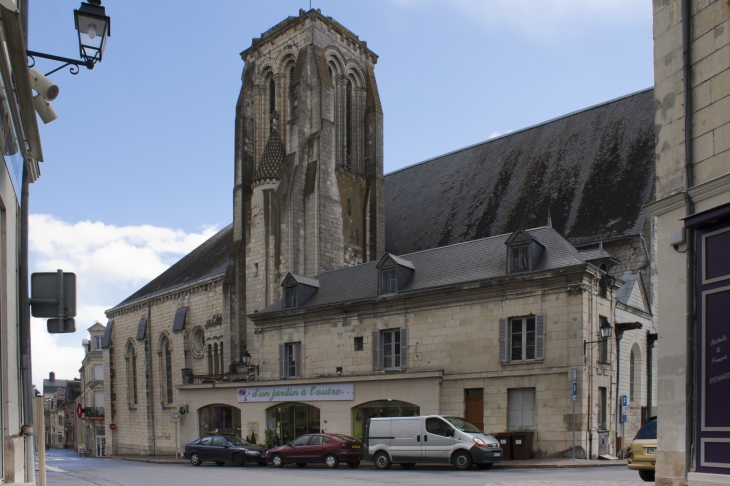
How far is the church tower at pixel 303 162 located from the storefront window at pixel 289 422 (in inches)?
280

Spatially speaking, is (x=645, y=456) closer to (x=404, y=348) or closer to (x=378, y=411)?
(x=404, y=348)

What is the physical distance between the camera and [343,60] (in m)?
36.7

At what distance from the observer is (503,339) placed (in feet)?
69.5

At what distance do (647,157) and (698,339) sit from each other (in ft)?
70.0

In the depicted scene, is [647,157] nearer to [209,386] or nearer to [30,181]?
[209,386]

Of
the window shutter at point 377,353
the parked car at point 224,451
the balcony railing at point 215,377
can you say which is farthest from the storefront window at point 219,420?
the window shutter at point 377,353

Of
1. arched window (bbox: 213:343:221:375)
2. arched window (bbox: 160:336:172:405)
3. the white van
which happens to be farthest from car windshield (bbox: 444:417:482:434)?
arched window (bbox: 160:336:172:405)

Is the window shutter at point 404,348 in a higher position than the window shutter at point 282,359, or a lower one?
higher

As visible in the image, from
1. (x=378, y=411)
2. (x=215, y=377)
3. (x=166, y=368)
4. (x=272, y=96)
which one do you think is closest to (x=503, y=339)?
(x=378, y=411)

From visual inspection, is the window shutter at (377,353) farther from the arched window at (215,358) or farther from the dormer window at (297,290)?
the arched window at (215,358)

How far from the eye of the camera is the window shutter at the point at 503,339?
21.1 meters

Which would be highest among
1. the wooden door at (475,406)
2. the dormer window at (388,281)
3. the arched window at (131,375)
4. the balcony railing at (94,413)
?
the dormer window at (388,281)

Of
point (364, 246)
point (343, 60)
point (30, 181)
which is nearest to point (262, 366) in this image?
point (364, 246)

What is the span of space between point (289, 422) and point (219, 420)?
4.54 meters
